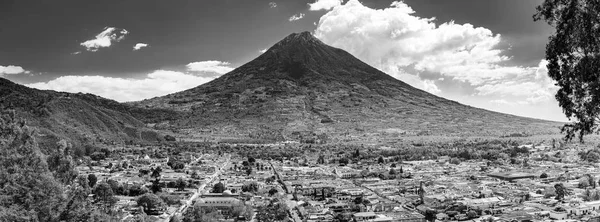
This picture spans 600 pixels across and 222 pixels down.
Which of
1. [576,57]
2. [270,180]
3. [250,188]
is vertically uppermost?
[576,57]

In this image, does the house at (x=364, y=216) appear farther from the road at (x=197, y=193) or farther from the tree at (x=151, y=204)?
the tree at (x=151, y=204)

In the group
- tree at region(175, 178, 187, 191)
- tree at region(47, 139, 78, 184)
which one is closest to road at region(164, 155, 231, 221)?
tree at region(175, 178, 187, 191)

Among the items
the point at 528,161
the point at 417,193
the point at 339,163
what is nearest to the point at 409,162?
the point at 339,163

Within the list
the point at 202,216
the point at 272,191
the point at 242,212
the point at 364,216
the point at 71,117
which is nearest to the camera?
the point at 202,216

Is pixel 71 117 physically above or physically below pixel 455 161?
above

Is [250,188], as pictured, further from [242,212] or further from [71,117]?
[71,117]

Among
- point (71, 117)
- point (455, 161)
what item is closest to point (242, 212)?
point (455, 161)

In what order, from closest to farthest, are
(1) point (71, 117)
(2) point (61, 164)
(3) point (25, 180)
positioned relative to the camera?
(3) point (25, 180) → (2) point (61, 164) → (1) point (71, 117)
